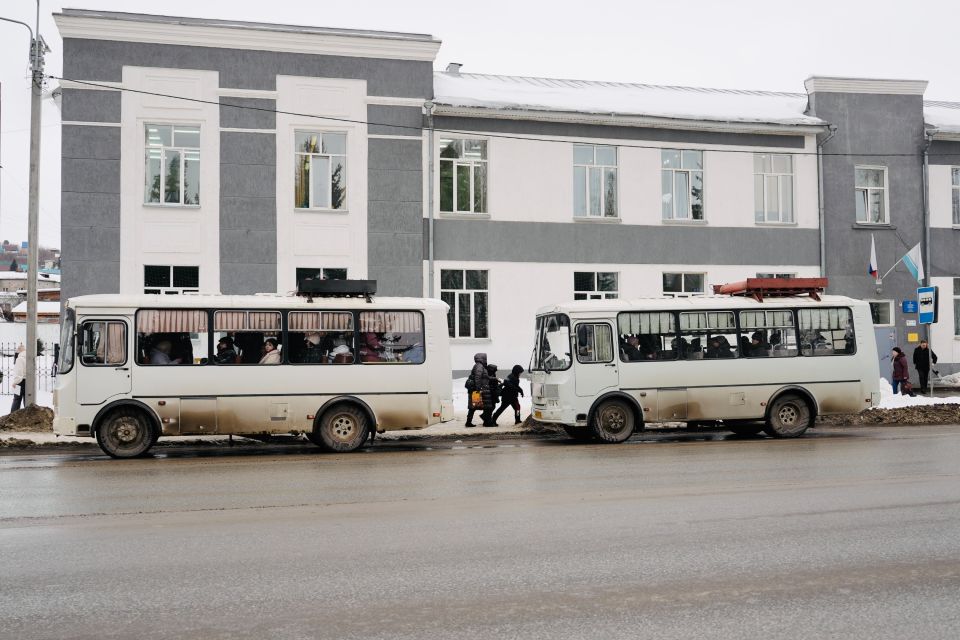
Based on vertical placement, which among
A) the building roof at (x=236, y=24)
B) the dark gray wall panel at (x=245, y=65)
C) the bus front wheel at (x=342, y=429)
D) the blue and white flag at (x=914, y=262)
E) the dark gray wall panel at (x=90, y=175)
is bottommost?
the bus front wheel at (x=342, y=429)

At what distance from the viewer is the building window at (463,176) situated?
2569cm

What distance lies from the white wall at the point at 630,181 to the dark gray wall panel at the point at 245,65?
220 cm

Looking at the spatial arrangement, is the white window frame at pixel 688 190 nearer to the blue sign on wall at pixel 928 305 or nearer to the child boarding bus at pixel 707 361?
the blue sign on wall at pixel 928 305

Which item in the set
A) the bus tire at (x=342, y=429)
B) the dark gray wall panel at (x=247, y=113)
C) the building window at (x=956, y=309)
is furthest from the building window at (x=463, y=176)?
the building window at (x=956, y=309)

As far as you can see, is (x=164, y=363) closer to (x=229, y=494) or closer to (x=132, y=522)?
(x=229, y=494)

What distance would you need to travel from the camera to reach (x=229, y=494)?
1048 centimetres

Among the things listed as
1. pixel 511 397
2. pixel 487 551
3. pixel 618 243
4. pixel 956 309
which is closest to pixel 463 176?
pixel 618 243

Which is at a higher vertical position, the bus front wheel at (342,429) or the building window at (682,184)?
the building window at (682,184)

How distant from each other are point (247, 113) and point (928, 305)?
1824 cm

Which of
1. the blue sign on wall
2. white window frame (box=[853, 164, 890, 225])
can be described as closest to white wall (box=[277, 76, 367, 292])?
the blue sign on wall

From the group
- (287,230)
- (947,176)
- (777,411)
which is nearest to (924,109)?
(947,176)

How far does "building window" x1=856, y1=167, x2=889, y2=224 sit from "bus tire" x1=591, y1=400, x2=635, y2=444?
51.8 ft

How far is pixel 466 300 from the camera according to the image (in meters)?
25.8

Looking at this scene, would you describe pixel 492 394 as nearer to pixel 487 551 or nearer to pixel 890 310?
pixel 487 551
